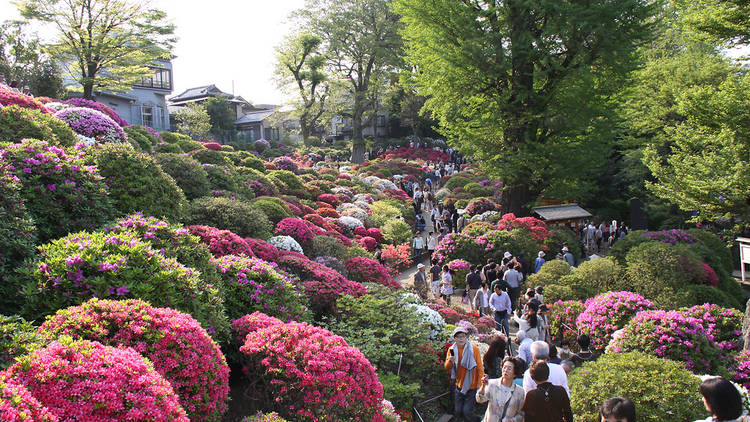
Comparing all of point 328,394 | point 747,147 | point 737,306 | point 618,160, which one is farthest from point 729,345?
point 618,160

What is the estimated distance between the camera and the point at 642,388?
17.6 feet

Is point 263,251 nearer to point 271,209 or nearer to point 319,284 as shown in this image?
point 319,284

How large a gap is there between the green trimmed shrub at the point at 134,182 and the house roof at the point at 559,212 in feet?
48.2

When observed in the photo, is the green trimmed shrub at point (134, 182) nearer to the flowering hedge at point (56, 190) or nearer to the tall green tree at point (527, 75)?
the flowering hedge at point (56, 190)

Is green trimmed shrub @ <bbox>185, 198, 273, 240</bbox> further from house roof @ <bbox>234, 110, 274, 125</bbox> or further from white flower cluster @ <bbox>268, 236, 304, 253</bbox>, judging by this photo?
house roof @ <bbox>234, 110, 274, 125</bbox>

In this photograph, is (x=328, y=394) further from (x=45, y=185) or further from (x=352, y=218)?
(x=352, y=218)

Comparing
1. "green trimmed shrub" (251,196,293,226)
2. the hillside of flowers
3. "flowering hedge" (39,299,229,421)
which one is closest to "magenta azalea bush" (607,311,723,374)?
the hillside of flowers

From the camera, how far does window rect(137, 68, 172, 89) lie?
37.0 m

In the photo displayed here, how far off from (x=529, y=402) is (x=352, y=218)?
14524mm

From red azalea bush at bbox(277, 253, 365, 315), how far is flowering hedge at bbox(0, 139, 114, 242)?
10.4ft

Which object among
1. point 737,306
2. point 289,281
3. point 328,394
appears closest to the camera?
point 328,394

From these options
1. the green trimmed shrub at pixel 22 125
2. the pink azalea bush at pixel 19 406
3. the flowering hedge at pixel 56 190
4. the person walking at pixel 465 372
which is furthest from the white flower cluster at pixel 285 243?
the pink azalea bush at pixel 19 406

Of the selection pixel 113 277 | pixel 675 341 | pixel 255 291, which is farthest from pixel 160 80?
pixel 675 341

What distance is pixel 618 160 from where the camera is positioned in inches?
1107
